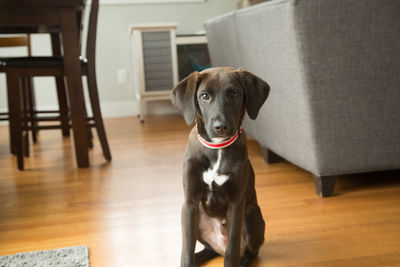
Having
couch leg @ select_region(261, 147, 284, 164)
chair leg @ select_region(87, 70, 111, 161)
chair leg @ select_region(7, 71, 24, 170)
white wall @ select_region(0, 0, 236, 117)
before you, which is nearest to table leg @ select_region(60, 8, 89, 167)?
chair leg @ select_region(87, 70, 111, 161)

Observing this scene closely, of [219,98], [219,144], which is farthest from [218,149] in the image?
[219,98]

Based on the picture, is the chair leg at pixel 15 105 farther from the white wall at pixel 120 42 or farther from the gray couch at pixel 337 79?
the white wall at pixel 120 42

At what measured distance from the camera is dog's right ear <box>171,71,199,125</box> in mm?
1157

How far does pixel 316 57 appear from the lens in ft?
5.67

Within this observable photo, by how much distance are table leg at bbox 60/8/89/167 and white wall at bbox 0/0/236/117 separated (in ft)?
7.25

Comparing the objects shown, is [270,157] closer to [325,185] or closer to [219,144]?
[325,185]

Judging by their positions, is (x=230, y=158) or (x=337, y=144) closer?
(x=230, y=158)

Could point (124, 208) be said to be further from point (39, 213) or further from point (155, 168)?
point (155, 168)

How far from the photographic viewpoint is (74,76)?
99.3 inches

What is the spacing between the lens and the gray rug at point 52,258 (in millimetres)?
1371

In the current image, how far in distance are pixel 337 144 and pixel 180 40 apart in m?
2.71

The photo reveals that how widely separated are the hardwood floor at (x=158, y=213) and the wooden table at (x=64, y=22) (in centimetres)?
43

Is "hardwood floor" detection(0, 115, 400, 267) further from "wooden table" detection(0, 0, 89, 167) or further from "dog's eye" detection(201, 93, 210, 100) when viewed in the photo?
"dog's eye" detection(201, 93, 210, 100)

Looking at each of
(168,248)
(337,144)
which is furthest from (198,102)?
(337,144)
